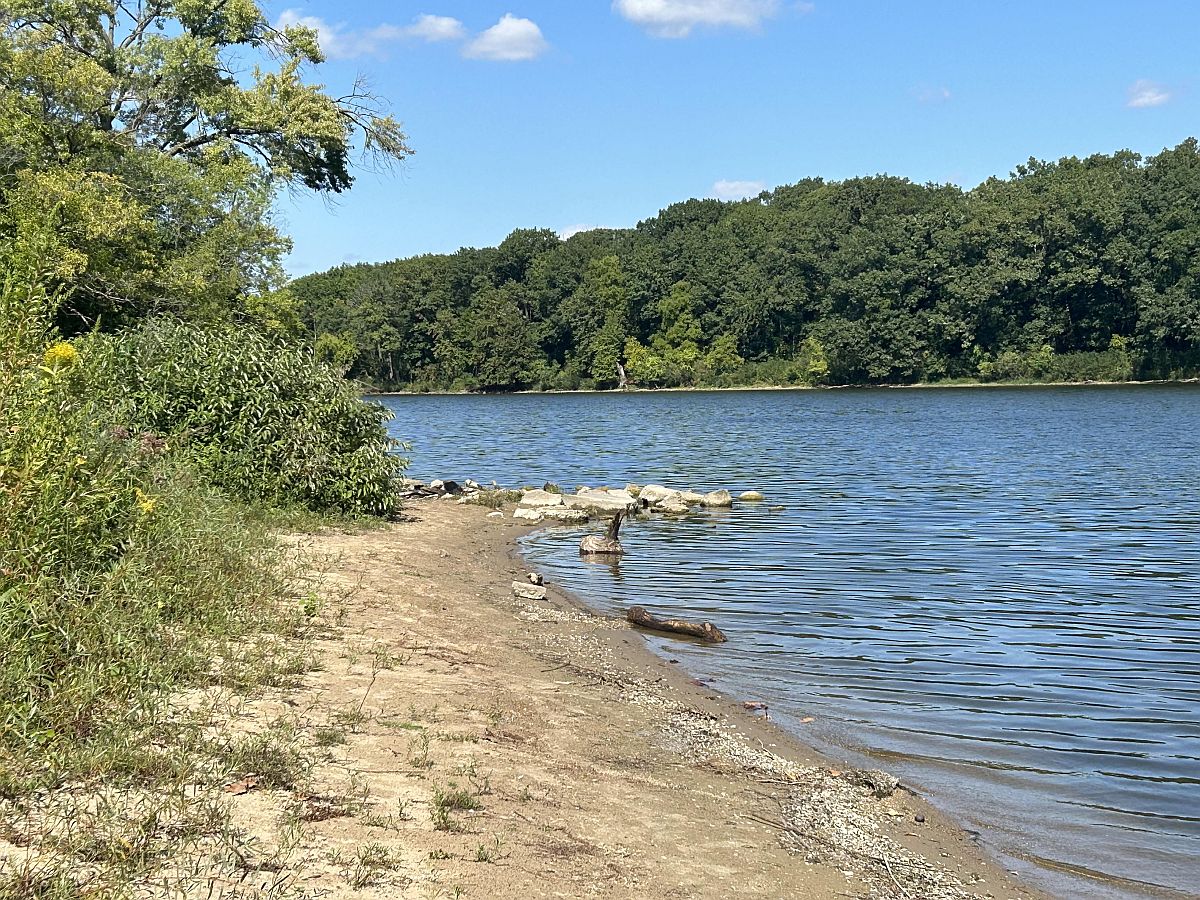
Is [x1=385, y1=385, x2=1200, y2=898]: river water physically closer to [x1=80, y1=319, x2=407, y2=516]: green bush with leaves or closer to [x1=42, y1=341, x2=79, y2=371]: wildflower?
[x1=80, y1=319, x2=407, y2=516]: green bush with leaves

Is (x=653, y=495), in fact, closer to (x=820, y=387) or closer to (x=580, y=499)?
(x=580, y=499)

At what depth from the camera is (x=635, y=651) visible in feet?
38.7

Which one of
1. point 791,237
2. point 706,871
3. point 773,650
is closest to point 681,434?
point 773,650

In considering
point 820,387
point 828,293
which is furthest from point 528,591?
point 828,293

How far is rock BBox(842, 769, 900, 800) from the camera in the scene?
754 cm

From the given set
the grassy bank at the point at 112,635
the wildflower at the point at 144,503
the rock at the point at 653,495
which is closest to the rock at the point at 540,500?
the rock at the point at 653,495

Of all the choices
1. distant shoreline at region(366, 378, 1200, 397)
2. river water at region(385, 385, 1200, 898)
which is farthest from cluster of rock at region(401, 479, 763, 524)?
distant shoreline at region(366, 378, 1200, 397)

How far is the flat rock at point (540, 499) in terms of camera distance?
25.0m

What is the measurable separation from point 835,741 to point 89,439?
6605mm

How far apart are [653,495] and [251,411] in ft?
40.7

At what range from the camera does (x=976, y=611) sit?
1384cm

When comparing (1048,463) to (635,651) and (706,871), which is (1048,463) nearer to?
(635,651)

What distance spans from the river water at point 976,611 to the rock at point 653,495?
71.9 inches

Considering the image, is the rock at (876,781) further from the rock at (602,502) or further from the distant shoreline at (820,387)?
the distant shoreline at (820,387)
